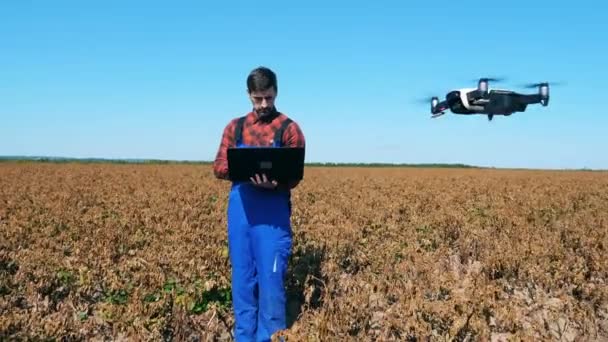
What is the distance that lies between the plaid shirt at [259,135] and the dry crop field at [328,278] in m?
1.22

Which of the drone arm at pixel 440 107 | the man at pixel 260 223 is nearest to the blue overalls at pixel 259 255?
the man at pixel 260 223

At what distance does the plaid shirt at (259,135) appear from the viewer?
3.70m

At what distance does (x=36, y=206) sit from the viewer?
9836 millimetres

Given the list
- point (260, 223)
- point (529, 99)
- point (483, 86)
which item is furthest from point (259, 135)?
point (529, 99)

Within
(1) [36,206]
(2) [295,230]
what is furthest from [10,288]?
(1) [36,206]

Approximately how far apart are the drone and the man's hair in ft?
50.2

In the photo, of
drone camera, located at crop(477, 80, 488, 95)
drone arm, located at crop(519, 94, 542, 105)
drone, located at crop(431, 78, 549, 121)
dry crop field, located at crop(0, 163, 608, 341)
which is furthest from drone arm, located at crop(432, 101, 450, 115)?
dry crop field, located at crop(0, 163, 608, 341)

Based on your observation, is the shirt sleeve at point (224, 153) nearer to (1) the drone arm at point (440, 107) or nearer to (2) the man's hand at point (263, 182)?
(2) the man's hand at point (263, 182)

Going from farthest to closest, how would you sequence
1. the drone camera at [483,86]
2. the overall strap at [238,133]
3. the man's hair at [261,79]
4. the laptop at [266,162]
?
the drone camera at [483,86]
the overall strap at [238,133]
the man's hair at [261,79]
the laptop at [266,162]

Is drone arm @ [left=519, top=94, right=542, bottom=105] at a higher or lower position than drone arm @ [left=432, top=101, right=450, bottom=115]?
higher

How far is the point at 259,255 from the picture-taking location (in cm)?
368

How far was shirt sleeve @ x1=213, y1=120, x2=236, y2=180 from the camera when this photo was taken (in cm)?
375

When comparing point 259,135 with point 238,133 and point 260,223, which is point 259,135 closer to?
point 238,133

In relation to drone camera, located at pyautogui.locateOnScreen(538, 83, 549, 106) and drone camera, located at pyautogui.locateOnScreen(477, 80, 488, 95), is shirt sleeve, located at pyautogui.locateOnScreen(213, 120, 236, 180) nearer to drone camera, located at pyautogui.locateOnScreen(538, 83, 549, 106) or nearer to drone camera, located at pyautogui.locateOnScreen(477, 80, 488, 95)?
drone camera, located at pyautogui.locateOnScreen(477, 80, 488, 95)
